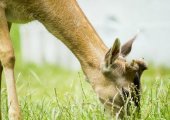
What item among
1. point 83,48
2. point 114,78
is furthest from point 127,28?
point 83,48

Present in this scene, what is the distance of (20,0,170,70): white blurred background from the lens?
48.7 ft

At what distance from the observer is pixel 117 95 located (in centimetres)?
797

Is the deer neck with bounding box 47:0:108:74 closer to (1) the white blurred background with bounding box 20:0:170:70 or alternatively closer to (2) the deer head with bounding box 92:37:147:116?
(2) the deer head with bounding box 92:37:147:116

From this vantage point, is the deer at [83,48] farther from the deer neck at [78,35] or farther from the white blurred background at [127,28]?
→ the white blurred background at [127,28]

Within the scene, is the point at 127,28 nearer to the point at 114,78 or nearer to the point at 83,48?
the point at 114,78

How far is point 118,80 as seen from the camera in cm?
800

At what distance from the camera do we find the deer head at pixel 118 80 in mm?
7878

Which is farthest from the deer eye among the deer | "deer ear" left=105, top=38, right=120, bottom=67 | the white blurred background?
the white blurred background

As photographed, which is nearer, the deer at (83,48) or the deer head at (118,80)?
the deer at (83,48)

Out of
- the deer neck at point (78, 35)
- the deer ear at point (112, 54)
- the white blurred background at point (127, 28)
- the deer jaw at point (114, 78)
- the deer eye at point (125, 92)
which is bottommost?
the deer eye at point (125, 92)

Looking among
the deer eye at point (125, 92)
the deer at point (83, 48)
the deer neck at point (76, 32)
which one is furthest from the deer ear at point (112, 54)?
the deer eye at point (125, 92)

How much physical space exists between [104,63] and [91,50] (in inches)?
7.5

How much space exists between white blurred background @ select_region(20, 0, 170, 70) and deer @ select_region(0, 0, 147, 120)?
6.55 meters

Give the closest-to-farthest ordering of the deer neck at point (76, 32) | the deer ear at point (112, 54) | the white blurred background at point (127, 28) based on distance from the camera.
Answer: the deer ear at point (112, 54) → the deer neck at point (76, 32) → the white blurred background at point (127, 28)
